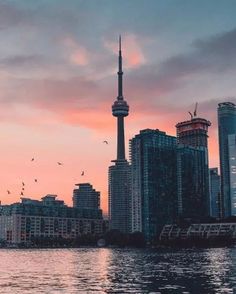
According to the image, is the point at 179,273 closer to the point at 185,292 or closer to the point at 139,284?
the point at 139,284

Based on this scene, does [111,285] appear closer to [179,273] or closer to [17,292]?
[17,292]

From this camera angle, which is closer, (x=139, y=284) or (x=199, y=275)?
(x=139, y=284)

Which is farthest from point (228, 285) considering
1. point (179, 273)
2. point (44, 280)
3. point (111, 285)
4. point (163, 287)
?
point (44, 280)

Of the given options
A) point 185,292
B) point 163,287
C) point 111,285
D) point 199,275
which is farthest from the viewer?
point 199,275

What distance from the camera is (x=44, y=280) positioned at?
116 meters

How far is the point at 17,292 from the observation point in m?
92.0

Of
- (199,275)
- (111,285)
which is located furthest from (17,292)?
(199,275)

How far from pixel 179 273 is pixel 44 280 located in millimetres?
30664

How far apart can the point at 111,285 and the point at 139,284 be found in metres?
5.02

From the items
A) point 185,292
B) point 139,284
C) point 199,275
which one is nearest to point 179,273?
point 199,275

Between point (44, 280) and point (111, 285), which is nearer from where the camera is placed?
point (111, 285)

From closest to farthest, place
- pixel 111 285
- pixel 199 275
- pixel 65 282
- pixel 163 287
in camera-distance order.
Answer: pixel 163 287
pixel 111 285
pixel 65 282
pixel 199 275

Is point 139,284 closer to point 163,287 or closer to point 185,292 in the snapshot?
point 163,287

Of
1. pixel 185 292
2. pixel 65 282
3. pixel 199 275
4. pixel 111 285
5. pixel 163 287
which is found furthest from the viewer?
pixel 199 275
